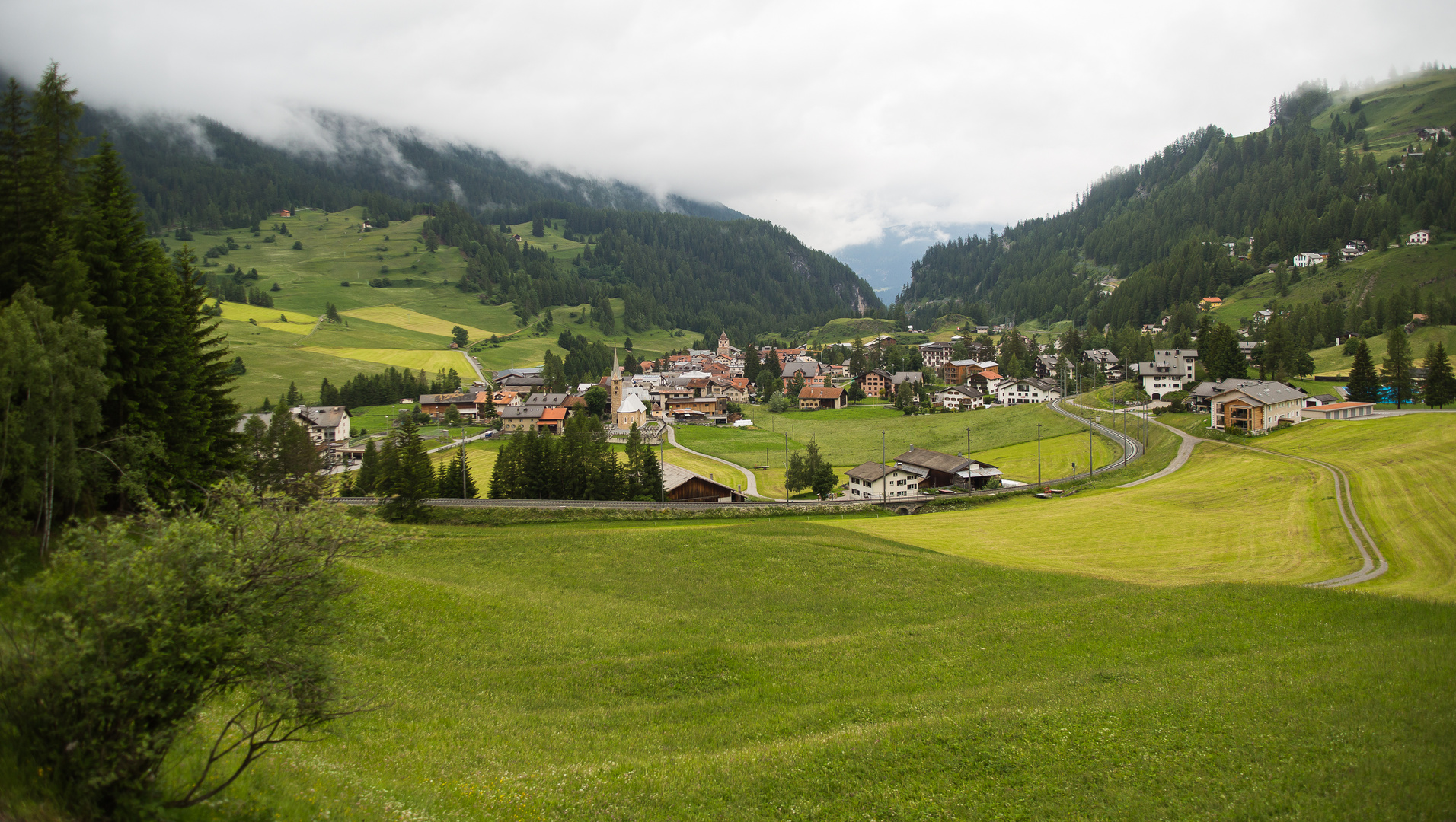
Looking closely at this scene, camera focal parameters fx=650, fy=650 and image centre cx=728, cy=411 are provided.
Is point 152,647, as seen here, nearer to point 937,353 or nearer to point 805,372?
point 805,372

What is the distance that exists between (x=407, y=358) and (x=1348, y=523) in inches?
6669

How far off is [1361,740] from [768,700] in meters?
11.7

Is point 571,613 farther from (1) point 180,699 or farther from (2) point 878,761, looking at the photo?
(1) point 180,699

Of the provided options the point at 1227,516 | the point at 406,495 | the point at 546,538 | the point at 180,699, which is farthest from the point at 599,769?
the point at 1227,516

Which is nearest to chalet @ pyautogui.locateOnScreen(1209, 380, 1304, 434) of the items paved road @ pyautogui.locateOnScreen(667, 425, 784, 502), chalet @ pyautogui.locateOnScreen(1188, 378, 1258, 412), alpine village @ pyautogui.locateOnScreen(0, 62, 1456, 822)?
alpine village @ pyautogui.locateOnScreen(0, 62, 1456, 822)

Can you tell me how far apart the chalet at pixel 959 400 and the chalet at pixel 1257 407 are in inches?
1972

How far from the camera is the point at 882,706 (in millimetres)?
15883

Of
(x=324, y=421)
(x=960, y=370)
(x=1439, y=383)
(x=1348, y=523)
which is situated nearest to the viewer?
(x=1348, y=523)

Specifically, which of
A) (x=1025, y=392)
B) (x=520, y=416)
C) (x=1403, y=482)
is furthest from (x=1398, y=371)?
(x=520, y=416)

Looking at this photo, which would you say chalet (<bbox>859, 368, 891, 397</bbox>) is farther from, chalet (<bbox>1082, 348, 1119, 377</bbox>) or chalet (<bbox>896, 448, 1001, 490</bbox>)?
chalet (<bbox>896, 448, 1001, 490</bbox>)

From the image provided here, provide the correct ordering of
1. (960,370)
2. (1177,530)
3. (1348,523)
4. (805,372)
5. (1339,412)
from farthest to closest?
(805,372) → (960,370) → (1339,412) → (1177,530) → (1348,523)

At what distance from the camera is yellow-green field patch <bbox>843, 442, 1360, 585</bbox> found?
33594 millimetres

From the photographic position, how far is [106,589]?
7727 millimetres

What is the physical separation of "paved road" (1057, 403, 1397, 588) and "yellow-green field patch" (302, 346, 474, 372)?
13796cm
